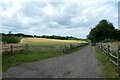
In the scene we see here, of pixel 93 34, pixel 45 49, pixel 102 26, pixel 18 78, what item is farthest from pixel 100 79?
pixel 102 26

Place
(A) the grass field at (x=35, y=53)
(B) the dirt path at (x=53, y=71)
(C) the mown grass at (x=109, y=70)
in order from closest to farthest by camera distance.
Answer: (C) the mown grass at (x=109, y=70) < (B) the dirt path at (x=53, y=71) < (A) the grass field at (x=35, y=53)

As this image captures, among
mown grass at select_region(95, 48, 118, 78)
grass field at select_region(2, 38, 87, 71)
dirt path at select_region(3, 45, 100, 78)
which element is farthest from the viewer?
grass field at select_region(2, 38, 87, 71)

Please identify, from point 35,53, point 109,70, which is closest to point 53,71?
point 109,70

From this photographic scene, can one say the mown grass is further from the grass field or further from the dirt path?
the grass field

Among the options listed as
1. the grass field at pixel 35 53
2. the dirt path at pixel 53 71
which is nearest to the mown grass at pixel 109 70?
the dirt path at pixel 53 71

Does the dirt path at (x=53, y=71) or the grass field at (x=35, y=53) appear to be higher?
the grass field at (x=35, y=53)

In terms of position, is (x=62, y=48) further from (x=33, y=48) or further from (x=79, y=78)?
(x=79, y=78)

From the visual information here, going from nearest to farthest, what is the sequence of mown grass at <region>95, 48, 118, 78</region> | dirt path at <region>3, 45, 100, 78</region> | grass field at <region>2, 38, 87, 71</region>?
mown grass at <region>95, 48, 118, 78</region>, dirt path at <region>3, 45, 100, 78</region>, grass field at <region>2, 38, 87, 71</region>

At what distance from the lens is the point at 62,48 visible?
119ft

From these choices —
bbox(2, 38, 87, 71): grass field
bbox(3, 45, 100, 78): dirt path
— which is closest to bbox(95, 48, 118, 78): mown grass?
bbox(3, 45, 100, 78): dirt path

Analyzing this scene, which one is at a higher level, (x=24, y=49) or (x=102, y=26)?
(x=102, y=26)

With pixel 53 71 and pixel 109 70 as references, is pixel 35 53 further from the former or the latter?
pixel 109 70

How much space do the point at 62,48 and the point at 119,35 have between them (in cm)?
9000

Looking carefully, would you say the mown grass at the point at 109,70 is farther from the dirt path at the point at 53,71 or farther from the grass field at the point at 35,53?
the grass field at the point at 35,53
